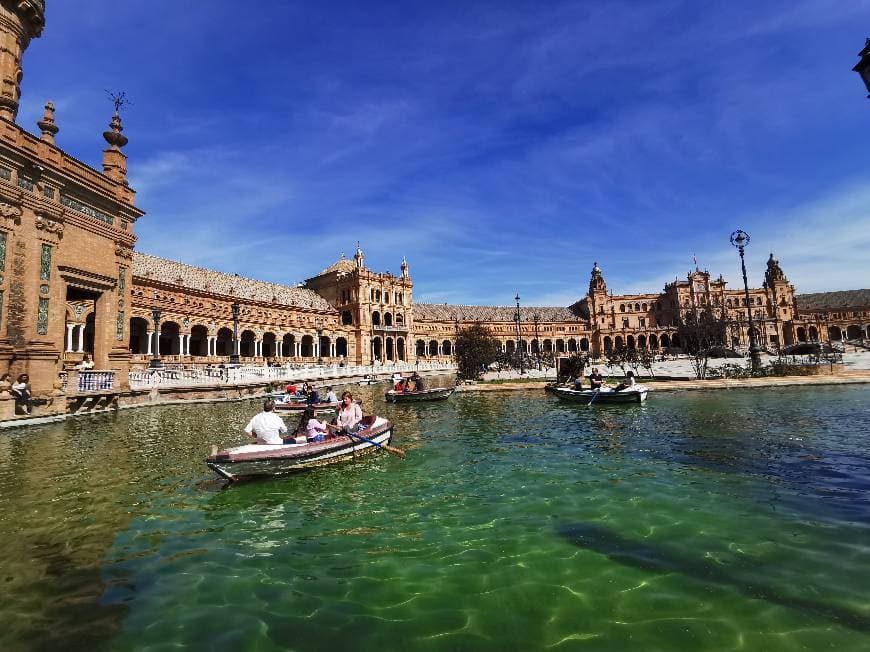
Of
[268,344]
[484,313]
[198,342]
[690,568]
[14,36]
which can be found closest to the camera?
[690,568]

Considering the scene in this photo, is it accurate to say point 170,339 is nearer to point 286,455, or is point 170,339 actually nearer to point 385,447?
point 385,447

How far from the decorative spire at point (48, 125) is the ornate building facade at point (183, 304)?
0.16 feet

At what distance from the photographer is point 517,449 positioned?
39.5 ft

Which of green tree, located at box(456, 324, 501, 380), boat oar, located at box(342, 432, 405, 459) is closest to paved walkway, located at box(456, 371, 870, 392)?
green tree, located at box(456, 324, 501, 380)

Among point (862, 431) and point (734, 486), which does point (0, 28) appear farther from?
point (862, 431)

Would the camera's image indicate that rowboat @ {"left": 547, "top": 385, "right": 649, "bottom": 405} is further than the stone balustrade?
No

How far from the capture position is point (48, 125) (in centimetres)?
1967

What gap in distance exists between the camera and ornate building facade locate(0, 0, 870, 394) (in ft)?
59.0

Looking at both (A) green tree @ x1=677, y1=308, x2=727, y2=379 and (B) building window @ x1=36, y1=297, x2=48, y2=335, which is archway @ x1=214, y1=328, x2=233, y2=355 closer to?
(B) building window @ x1=36, y1=297, x2=48, y2=335


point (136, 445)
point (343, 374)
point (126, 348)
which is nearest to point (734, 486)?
A: point (136, 445)

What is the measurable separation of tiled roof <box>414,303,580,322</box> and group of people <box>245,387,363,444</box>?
75457 millimetres

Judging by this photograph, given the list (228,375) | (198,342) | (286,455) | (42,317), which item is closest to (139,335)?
(198,342)

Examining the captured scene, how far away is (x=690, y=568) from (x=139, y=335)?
49.6 meters

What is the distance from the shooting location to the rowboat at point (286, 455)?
28.9 ft
